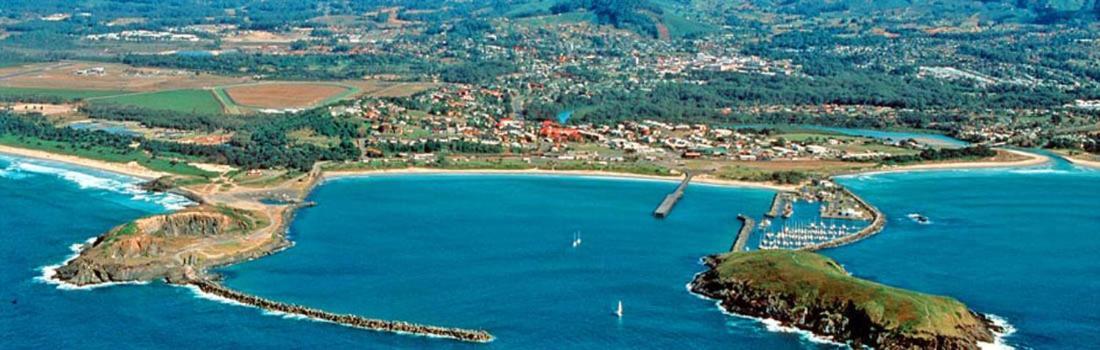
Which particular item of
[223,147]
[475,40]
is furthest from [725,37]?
[223,147]

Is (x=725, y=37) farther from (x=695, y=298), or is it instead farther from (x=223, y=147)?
(x=695, y=298)

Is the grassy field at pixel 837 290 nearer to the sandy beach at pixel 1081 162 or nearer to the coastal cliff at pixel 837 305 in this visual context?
the coastal cliff at pixel 837 305

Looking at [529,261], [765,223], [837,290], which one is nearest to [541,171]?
[765,223]

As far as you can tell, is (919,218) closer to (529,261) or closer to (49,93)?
(529,261)

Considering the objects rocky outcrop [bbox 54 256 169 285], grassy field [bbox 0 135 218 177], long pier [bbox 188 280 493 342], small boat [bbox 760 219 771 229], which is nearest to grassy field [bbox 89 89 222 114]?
grassy field [bbox 0 135 218 177]

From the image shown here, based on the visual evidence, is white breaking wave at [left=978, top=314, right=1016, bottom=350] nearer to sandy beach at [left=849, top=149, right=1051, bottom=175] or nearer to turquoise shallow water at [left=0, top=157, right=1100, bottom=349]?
turquoise shallow water at [left=0, top=157, right=1100, bottom=349]
